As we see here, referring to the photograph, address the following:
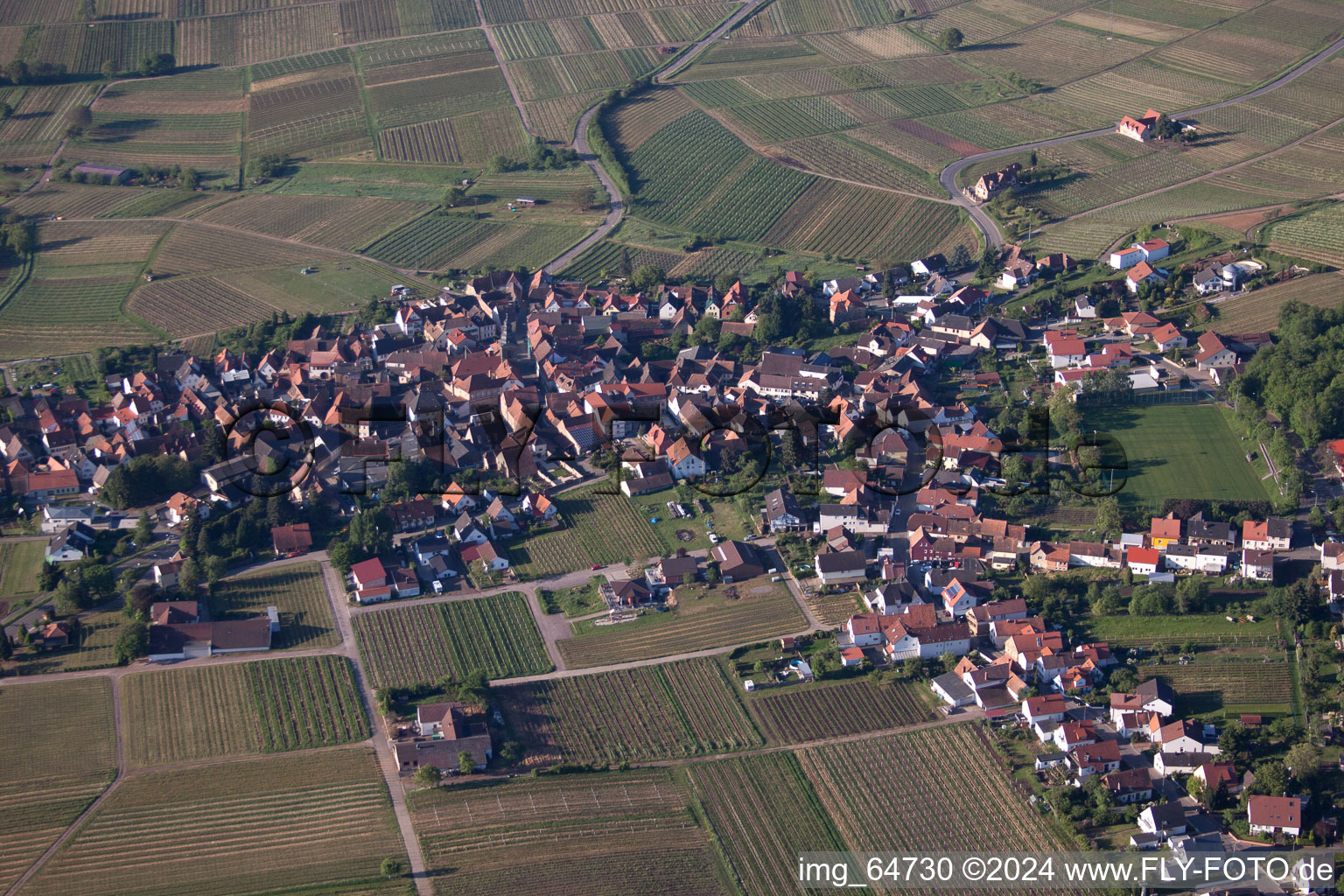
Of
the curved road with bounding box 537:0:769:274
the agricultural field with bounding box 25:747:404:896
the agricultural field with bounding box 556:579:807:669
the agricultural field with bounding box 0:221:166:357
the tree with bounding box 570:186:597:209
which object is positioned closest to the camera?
the agricultural field with bounding box 25:747:404:896

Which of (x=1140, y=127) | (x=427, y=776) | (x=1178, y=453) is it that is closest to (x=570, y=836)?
(x=427, y=776)

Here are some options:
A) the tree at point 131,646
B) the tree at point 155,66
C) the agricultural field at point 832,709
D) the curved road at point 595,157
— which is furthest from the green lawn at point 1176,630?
the tree at point 155,66

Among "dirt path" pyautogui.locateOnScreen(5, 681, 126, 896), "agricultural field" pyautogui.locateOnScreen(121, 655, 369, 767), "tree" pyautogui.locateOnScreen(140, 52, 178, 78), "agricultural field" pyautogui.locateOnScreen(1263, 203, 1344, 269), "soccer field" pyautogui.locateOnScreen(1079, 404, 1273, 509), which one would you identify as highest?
"tree" pyautogui.locateOnScreen(140, 52, 178, 78)

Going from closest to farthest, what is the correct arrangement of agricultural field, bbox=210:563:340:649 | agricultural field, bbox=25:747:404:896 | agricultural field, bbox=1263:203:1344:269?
agricultural field, bbox=25:747:404:896
agricultural field, bbox=210:563:340:649
agricultural field, bbox=1263:203:1344:269

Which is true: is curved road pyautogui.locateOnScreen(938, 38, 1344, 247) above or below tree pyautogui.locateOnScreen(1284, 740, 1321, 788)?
above

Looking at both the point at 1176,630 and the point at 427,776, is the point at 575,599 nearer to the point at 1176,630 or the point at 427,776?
the point at 427,776

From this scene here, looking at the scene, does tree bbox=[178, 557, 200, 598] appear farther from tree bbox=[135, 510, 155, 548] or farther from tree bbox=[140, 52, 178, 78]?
tree bbox=[140, 52, 178, 78]

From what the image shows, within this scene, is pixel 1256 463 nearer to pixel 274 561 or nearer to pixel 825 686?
pixel 825 686

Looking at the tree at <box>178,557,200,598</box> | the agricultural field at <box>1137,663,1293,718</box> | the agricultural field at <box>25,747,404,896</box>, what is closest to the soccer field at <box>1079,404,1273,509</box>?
the agricultural field at <box>1137,663,1293,718</box>

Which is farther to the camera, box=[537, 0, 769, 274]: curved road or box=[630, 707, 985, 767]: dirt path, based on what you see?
box=[537, 0, 769, 274]: curved road
